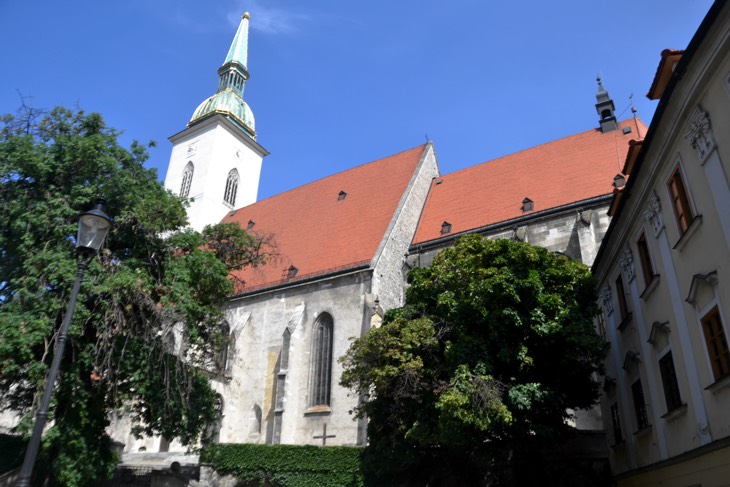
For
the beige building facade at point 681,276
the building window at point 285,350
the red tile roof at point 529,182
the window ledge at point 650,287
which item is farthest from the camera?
the building window at point 285,350

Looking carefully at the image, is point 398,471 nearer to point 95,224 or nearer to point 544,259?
point 544,259

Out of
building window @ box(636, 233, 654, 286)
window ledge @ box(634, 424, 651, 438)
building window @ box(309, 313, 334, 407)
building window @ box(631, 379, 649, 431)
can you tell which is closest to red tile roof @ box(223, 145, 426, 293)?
building window @ box(309, 313, 334, 407)

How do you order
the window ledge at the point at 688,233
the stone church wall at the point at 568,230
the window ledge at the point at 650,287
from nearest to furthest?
the window ledge at the point at 688,233, the window ledge at the point at 650,287, the stone church wall at the point at 568,230

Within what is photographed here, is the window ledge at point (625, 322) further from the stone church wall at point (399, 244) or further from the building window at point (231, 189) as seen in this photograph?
the building window at point (231, 189)

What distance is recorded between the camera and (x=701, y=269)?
744 cm

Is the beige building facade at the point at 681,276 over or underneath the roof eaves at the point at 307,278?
underneath

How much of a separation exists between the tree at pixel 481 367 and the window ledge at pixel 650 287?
1.26 metres

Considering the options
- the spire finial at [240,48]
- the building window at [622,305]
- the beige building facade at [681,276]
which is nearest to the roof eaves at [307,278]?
the building window at [622,305]

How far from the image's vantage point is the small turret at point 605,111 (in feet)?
76.9

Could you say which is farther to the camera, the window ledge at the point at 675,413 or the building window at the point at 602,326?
the building window at the point at 602,326

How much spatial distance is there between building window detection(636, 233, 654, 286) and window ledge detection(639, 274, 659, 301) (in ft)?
0.45

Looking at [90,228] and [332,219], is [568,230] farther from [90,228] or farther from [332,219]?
[90,228]

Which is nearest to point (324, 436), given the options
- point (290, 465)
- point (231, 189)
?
point (290, 465)

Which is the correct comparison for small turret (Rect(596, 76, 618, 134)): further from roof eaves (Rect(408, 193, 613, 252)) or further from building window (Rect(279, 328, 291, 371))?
building window (Rect(279, 328, 291, 371))
